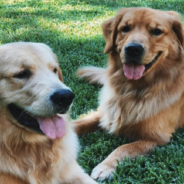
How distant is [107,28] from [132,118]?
1193 millimetres

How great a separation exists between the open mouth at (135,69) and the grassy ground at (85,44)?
76cm

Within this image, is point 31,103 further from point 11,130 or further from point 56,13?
point 56,13

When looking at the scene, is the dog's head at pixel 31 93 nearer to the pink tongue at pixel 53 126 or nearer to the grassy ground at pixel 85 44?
the pink tongue at pixel 53 126

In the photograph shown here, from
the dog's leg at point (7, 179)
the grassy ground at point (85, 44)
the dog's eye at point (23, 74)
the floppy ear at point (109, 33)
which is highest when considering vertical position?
the dog's eye at point (23, 74)

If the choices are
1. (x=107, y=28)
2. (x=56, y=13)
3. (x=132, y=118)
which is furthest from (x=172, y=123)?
(x=56, y=13)

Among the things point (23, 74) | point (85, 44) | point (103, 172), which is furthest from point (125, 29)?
point (85, 44)

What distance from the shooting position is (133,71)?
309 cm

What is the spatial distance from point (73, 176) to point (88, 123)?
1146 mm

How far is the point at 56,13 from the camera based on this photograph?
7.89m

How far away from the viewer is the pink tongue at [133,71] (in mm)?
3049

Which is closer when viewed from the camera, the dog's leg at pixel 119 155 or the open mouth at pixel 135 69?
the dog's leg at pixel 119 155

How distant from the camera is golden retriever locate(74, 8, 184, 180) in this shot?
118 inches

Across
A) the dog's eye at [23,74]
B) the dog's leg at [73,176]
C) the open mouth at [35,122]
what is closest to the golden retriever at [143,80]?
the dog's leg at [73,176]

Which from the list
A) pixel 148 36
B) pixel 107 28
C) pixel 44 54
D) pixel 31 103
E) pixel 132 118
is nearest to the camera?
pixel 31 103
